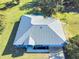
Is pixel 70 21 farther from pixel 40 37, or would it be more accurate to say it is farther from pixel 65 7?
pixel 40 37

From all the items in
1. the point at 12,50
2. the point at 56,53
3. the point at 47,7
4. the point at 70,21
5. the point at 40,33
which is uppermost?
the point at 47,7

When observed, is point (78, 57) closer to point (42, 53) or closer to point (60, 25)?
point (42, 53)

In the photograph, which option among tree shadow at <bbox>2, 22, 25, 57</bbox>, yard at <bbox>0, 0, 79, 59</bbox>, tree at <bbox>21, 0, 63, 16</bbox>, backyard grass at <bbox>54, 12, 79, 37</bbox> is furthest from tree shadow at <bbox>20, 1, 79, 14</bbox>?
tree shadow at <bbox>2, 22, 25, 57</bbox>

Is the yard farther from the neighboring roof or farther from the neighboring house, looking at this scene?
the neighboring roof

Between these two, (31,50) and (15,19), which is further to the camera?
(15,19)

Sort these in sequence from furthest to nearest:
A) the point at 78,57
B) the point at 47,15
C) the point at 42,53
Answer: the point at 47,15
the point at 42,53
the point at 78,57

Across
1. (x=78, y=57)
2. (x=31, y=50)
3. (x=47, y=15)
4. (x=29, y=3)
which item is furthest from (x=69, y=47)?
(x=29, y=3)

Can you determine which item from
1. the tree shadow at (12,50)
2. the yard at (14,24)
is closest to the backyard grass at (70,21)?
the yard at (14,24)

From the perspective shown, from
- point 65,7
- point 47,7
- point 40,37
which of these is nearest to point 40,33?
point 40,37
